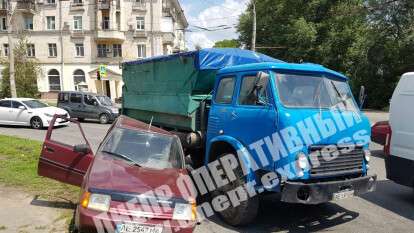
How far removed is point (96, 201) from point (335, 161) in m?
3.25

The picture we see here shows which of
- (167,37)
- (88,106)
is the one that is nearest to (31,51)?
(167,37)

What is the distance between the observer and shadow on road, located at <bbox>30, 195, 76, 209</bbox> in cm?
662

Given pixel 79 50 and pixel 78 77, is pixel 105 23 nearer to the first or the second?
pixel 79 50

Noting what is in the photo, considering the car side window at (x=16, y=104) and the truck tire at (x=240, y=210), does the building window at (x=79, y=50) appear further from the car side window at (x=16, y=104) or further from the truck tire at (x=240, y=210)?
the truck tire at (x=240, y=210)

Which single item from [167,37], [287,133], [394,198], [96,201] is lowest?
[394,198]

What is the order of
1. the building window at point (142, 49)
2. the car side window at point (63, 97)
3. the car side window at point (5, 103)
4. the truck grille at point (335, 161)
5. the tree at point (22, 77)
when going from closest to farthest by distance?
1. the truck grille at point (335, 161)
2. the car side window at point (5, 103)
3. the car side window at point (63, 97)
4. the tree at point (22, 77)
5. the building window at point (142, 49)

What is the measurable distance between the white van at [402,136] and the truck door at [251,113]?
303 centimetres

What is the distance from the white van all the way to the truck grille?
1630 millimetres

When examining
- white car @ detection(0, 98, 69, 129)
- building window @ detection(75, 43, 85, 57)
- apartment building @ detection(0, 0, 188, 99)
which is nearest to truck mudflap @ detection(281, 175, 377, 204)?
white car @ detection(0, 98, 69, 129)

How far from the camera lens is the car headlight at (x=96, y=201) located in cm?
468

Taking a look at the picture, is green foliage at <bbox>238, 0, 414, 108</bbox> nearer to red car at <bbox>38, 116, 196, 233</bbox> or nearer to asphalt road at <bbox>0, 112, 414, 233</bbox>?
asphalt road at <bbox>0, 112, 414, 233</bbox>

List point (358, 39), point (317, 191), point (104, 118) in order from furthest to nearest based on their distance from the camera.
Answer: point (358, 39)
point (104, 118)
point (317, 191)

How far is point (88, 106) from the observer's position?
76.0ft

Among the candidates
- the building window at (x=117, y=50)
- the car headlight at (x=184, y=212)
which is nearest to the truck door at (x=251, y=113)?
the car headlight at (x=184, y=212)
